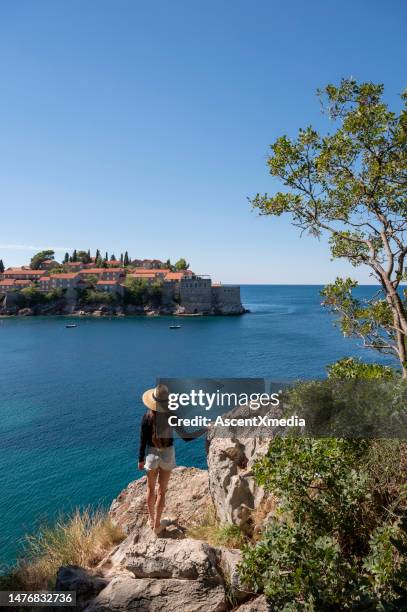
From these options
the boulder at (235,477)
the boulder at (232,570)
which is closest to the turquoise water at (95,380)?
the boulder at (235,477)

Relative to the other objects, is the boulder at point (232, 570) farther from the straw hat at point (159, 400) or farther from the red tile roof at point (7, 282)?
the red tile roof at point (7, 282)

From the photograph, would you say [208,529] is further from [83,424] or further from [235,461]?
[83,424]

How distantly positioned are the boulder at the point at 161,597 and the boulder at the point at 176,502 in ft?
5.32

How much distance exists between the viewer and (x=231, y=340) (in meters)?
61.6

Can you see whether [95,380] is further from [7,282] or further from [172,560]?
[7,282]

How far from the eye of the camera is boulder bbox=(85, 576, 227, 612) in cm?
486

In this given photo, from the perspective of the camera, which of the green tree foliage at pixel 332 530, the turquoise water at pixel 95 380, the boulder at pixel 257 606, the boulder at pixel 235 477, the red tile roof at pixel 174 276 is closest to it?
the green tree foliage at pixel 332 530

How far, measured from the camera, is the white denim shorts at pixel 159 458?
20.1 ft

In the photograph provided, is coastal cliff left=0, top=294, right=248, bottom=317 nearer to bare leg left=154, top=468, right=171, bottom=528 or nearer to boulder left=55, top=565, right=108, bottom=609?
bare leg left=154, top=468, right=171, bottom=528

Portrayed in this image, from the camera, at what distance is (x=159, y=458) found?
6160mm

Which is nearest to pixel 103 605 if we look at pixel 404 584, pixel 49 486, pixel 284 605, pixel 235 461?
pixel 284 605

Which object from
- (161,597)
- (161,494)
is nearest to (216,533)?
(161,494)

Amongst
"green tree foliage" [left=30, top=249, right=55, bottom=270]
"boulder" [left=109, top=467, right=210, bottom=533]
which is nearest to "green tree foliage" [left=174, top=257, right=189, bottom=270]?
"green tree foliage" [left=30, top=249, right=55, bottom=270]

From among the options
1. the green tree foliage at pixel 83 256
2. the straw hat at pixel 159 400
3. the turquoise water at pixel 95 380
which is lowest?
the turquoise water at pixel 95 380
